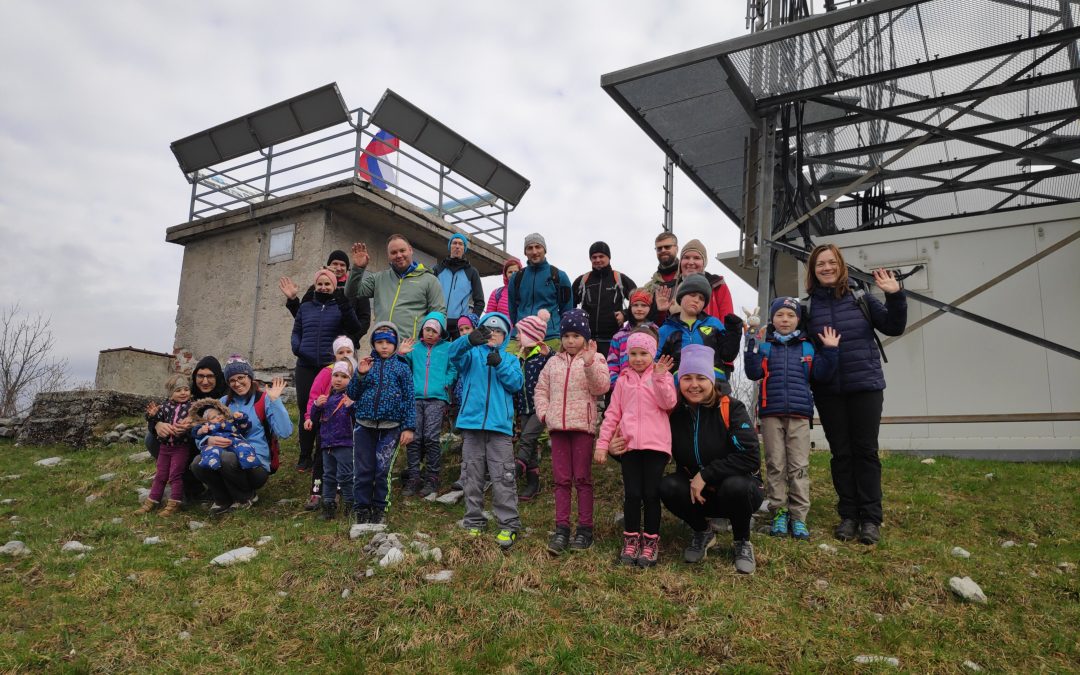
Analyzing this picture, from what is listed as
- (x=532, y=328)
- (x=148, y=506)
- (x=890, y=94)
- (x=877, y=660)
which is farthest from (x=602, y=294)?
(x=890, y=94)

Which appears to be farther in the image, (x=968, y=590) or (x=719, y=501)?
(x=719, y=501)

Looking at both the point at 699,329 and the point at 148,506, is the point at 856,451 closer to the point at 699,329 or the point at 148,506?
the point at 699,329

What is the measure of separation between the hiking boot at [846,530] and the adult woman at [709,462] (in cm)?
90

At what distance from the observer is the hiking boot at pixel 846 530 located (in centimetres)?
512

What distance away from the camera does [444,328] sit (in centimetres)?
704

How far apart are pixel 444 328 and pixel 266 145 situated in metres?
8.23

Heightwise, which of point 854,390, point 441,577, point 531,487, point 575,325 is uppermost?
point 575,325

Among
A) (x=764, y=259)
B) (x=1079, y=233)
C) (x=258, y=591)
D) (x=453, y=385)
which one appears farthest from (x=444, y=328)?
(x=1079, y=233)

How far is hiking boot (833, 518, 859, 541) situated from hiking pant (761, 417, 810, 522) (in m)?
0.25

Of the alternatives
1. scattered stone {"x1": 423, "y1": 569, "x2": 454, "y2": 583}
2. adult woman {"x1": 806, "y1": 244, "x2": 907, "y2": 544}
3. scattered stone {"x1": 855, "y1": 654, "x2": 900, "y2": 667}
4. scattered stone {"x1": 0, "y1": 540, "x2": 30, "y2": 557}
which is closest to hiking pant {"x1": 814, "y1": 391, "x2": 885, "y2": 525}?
adult woman {"x1": 806, "y1": 244, "x2": 907, "y2": 544}

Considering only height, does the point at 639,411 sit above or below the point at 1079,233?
below

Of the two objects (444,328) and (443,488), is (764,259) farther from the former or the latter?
(443,488)

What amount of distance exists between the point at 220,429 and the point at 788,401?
503cm

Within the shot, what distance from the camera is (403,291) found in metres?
7.52
